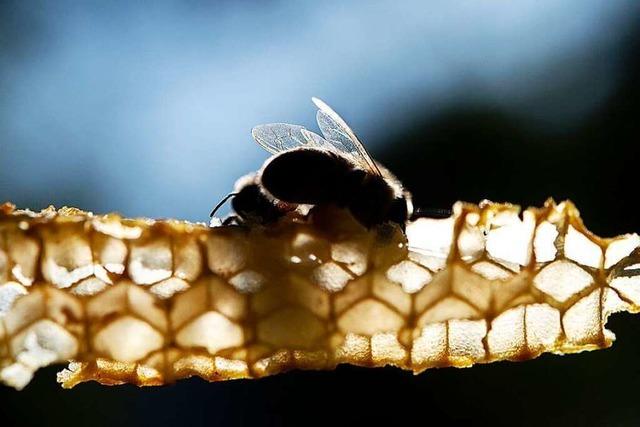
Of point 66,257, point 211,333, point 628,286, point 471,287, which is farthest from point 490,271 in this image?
point 66,257

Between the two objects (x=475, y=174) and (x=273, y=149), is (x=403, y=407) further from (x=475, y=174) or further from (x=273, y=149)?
(x=273, y=149)

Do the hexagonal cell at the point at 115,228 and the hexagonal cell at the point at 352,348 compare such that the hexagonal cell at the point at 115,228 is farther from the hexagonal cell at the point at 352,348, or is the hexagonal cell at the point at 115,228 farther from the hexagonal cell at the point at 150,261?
the hexagonal cell at the point at 352,348

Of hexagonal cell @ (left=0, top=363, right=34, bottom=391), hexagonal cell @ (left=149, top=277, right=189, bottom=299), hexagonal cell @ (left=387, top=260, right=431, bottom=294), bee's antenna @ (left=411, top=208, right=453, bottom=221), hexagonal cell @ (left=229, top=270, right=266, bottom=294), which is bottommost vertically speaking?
hexagonal cell @ (left=0, top=363, right=34, bottom=391)

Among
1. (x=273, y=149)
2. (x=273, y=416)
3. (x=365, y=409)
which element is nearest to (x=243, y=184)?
(x=273, y=149)

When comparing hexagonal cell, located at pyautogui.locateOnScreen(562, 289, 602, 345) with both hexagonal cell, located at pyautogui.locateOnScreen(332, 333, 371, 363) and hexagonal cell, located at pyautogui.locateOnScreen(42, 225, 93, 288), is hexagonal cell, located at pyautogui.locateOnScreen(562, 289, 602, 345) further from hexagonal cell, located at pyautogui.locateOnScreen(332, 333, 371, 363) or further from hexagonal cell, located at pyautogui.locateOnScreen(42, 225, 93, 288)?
hexagonal cell, located at pyautogui.locateOnScreen(42, 225, 93, 288)

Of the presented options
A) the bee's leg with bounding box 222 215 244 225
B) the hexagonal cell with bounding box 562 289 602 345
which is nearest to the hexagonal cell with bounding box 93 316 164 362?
the bee's leg with bounding box 222 215 244 225

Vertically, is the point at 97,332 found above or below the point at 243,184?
below

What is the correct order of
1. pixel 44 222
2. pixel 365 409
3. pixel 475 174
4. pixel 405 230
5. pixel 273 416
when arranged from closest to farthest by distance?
pixel 44 222 < pixel 405 230 < pixel 365 409 < pixel 273 416 < pixel 475 174

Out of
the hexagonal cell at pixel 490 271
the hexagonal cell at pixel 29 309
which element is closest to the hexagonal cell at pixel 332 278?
the hexagonal cell at pixel 490 271
